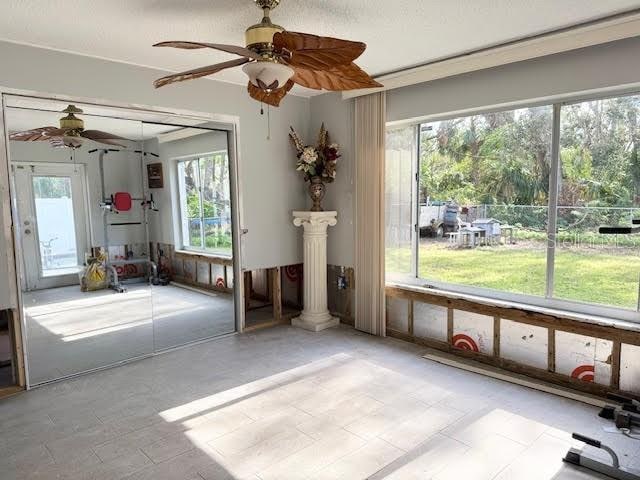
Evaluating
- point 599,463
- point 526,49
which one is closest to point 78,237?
point 526,49

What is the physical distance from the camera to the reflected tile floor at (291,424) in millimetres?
2291

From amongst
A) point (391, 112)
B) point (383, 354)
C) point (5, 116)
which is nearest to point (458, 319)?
point (383, 354)

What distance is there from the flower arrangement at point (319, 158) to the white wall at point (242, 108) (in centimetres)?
22

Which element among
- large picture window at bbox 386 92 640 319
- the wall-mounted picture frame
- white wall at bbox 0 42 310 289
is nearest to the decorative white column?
white wall at bbox 0 42 310 289

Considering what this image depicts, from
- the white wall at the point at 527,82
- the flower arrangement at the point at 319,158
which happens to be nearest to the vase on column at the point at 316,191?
the flower arrangement at the point at 319,158

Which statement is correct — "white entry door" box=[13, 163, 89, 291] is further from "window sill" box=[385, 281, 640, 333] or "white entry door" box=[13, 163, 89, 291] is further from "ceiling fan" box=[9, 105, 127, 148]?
"window sill" box=[385, 281, 640, 333]

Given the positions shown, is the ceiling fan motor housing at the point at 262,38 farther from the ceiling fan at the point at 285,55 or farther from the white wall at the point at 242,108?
the white wall at the point at 242,108

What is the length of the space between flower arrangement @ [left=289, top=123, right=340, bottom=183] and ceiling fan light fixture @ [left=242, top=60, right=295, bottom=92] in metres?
2.29

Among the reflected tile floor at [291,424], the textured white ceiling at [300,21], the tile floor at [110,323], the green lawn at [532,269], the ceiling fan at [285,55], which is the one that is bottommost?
the reflected tile floor at [291,424]

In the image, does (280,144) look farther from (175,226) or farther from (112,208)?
(112,208)

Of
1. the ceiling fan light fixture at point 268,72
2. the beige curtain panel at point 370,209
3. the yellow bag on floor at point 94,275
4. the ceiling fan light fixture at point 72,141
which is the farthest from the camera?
the beige curtain panel at point 370,209

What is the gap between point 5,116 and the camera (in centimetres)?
310

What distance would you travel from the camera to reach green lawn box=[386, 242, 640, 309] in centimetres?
308

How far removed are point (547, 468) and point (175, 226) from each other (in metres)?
3.59
